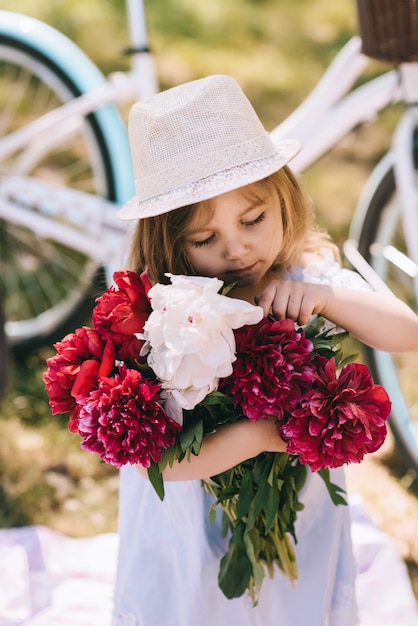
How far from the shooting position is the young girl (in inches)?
54.2

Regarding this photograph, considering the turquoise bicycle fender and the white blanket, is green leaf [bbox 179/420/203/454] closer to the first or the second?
the white blanket

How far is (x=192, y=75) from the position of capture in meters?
4.66

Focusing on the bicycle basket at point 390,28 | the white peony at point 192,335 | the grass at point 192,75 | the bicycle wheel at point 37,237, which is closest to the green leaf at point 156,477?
the white peony at point 192,335

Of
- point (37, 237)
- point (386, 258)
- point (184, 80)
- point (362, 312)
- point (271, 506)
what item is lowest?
point (37, 237)

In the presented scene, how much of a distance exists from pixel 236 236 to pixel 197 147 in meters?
0.17

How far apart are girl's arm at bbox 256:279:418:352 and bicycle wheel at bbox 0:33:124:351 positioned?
130 cm

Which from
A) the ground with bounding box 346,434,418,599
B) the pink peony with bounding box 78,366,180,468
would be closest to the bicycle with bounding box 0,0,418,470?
the ground with bounding box 346,434,418,599

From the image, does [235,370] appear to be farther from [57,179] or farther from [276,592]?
[57,179]

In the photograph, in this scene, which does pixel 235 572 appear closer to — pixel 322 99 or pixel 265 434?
pixel 265 434

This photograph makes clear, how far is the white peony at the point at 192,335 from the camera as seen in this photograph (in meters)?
1.21

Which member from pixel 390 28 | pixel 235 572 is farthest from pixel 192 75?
pixel 235 572

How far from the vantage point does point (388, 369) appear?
95.2 inches

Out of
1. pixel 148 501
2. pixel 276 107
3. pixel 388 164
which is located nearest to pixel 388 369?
pixel 388 164

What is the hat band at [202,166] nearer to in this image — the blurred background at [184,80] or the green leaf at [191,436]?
the green leaf at [191,436]
